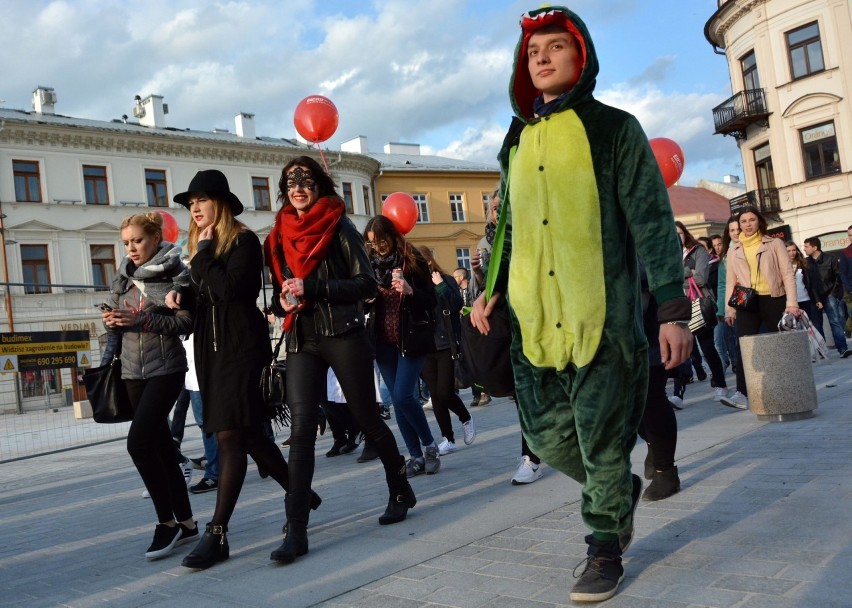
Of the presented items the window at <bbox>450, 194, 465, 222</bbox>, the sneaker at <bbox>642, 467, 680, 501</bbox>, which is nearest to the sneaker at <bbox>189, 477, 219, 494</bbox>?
the sneaker at <bbox>642, 467, 680, 501</bbox>

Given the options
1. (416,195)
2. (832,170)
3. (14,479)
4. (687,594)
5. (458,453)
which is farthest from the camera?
(416,195)

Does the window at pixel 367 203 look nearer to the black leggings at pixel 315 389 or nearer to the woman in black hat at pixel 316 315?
the woman in black hat at pixel 316 315

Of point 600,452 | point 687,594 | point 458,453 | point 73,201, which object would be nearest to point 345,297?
point 600,452

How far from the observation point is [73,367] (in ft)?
49.5

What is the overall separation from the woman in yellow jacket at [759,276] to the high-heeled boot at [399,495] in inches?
163

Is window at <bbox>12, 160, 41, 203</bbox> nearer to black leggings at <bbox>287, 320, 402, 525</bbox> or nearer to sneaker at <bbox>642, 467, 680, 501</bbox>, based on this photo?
black leggings at <bbox>287, 320, 402, 525</bbox>

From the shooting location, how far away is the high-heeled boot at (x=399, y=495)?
15.7 feet

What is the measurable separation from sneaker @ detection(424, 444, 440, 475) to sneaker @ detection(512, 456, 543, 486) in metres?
1.03

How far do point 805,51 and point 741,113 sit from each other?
3.24 meters

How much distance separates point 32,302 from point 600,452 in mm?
35329

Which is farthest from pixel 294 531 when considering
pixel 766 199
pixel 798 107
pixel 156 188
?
pixel 156 188

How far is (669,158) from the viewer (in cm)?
859

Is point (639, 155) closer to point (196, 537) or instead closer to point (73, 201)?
point (196, 537)

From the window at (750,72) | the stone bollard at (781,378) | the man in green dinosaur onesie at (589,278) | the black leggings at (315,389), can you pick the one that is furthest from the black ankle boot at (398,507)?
the window at (750,72)
